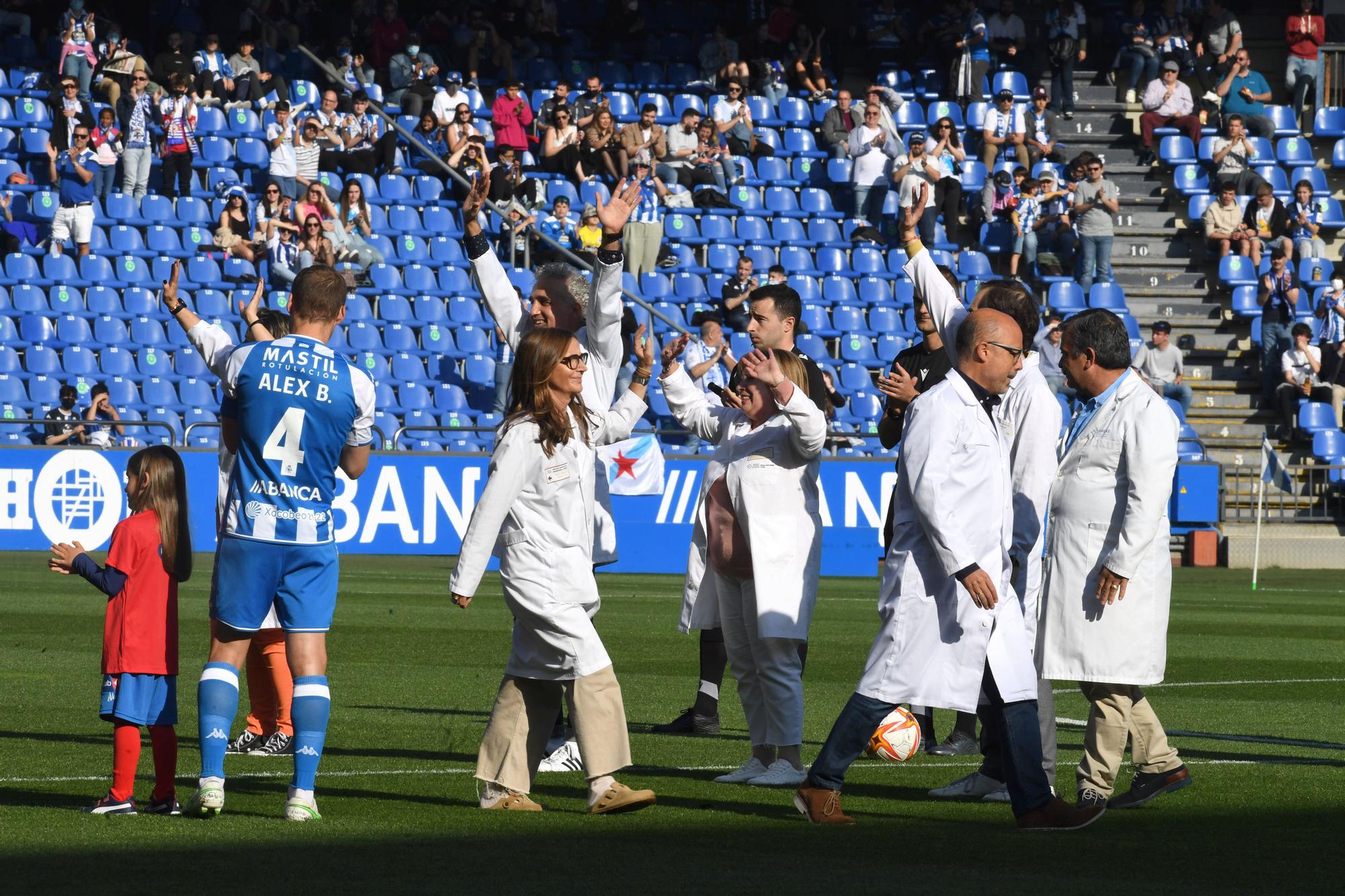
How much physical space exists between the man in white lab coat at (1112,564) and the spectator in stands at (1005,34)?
2570 cm

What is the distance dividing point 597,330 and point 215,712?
244 centimetres

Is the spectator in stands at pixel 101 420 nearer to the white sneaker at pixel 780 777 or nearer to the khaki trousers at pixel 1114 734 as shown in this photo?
the white sneaker at pixel 780 777

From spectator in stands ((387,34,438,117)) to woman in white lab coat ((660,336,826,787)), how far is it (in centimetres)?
2147

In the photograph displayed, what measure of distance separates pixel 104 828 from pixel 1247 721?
6.39 meters

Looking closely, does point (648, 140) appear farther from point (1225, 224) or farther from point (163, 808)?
point (163, 808)

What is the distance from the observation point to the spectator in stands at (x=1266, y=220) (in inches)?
1158

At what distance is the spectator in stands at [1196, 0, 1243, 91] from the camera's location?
31781 millimetres

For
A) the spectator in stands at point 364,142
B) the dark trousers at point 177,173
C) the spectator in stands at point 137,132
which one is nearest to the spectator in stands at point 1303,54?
the spectator in stands at point 364,142

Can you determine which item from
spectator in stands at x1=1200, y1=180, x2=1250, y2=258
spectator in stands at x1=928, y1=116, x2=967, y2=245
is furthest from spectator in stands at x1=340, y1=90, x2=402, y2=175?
spectator in stands at x1=1200, y1=180, x2=1250, y2=258

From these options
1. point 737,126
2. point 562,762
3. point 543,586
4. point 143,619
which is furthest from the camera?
point 737,126

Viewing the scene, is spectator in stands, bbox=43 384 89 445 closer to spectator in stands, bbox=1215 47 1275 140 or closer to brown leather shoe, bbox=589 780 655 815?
brown leather shoe, bbox=589 780 655 815

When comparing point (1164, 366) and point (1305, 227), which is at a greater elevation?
point (1305, 227)

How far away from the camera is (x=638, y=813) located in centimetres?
694

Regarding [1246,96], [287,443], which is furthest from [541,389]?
[1246,96]
